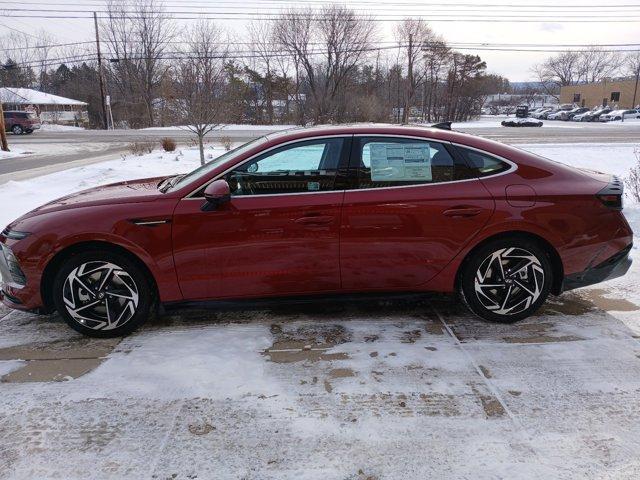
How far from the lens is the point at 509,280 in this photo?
3816 millimetres

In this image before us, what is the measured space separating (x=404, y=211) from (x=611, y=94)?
291 ft

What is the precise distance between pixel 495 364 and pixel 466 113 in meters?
55.3

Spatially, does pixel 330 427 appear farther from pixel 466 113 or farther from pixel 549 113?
pixel 549 113

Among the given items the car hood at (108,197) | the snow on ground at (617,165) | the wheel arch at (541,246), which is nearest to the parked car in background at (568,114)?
the snow on ground at (617,165)

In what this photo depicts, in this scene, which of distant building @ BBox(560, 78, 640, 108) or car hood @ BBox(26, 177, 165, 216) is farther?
distant building @ BBox(560, 78, 640, 108)

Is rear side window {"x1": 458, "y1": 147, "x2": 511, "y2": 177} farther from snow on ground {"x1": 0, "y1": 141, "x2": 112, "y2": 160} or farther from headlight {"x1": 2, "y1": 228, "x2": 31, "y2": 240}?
snow on ground {"x1": 0, "y1": 141, "x2": 112, "y2": 160}

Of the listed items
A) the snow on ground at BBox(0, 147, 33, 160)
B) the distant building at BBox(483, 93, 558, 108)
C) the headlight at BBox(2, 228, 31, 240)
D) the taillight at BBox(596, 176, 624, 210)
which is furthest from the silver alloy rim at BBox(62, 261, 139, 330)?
the distant building at BBox(483, 93, 558, 108)

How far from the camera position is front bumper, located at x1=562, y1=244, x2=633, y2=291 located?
12.6ft

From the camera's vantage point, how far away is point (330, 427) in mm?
2656

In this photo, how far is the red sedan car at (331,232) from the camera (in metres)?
3.58

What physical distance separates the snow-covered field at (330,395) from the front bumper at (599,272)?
0.34 metres

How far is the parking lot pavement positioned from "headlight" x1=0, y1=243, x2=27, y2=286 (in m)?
0.48

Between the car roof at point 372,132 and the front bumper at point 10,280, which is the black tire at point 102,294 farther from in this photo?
the car roof at point 372,132

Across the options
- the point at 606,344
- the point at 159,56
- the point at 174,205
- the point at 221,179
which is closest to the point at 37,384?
the point at 174,205
